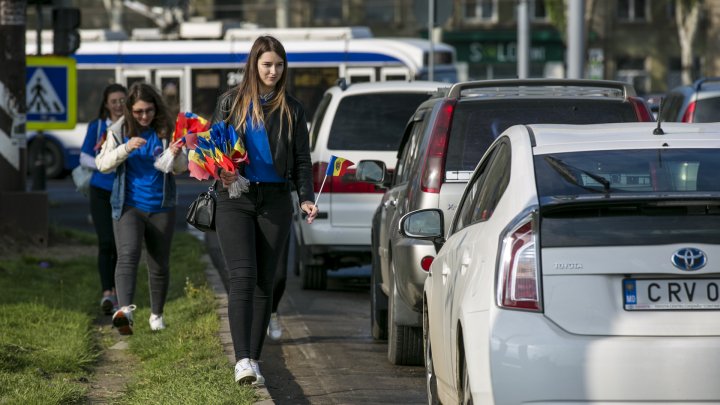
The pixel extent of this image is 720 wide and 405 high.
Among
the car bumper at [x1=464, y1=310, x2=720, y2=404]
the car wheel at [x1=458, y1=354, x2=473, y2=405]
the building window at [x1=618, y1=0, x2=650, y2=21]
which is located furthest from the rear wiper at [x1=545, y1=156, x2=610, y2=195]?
the building window at [x1=618, y1=0, x2=650, y2=21]

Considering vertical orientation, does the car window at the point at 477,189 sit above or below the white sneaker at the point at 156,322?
above

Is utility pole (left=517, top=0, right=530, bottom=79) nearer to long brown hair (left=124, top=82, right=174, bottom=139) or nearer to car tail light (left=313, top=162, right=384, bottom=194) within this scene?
car tail light (left=313, top=162, right=384, bottom=194)

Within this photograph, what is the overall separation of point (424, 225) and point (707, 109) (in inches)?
284

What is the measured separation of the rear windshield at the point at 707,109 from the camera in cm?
1342

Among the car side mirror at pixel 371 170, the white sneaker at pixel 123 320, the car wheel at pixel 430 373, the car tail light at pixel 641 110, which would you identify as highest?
the car tail light at pixel 641 110

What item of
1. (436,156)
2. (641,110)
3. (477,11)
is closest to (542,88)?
(641,110)

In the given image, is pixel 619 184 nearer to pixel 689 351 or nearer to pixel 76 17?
pixel 689 351

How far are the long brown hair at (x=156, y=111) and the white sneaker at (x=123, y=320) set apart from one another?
3.98ft

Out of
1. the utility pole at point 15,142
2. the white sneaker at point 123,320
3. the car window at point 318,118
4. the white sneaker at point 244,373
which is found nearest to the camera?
the white sneaker at point 244,373

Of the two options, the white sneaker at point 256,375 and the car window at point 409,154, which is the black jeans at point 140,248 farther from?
the white sneaker at point 256,375

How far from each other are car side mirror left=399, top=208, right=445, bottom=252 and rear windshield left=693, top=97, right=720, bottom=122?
6.96m

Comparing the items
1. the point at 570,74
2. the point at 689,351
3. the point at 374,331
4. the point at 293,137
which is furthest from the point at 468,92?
the point at 570,74

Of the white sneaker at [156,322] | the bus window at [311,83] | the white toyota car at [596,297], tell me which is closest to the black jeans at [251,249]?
the white sneaker at [156,322]

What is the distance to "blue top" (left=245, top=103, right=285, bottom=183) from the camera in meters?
7.89
